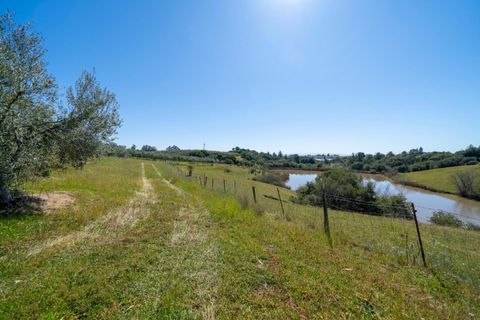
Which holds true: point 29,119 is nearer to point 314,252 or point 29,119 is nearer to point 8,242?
point 8,242

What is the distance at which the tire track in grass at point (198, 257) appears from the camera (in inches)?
157

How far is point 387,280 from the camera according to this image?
5.04m

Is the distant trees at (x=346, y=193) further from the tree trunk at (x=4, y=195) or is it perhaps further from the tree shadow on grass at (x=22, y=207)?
the tree trunk at (x=4, y=195)

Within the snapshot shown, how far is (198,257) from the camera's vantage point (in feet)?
18.4

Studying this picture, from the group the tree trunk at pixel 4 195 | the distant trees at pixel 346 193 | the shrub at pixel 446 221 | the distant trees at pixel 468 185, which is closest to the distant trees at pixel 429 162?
the distant trees at pixel 468 185

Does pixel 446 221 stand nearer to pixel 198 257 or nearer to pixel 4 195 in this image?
pixel 198 257

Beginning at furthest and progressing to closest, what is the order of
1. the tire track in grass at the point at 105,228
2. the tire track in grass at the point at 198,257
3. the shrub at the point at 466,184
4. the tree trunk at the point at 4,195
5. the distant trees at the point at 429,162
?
1. the distant trees at the point at 429,162
2. the shrub at the point at 466,184
3. the tree trunk at the point at 4,195
4. the tire track in grass at the point at 105,228
5. the tire track in grass at the point at 198,257

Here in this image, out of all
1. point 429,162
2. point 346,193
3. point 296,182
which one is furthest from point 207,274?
point 429,162

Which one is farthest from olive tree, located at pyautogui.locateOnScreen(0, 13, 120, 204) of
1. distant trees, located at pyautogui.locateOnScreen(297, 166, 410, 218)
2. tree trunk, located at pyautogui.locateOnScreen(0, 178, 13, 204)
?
distant trees, located at pyautogui.locateOnScreen(297, 166, 410, 218)

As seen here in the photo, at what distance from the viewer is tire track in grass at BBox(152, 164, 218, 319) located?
13.1ft

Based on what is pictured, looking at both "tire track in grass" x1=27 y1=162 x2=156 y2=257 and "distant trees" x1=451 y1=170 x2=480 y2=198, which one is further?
"distant trees" x1=451 y1=170 x2=480 y2=198

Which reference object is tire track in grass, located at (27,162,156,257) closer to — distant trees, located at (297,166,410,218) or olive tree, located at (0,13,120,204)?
olive tree, located at (0,13,120,204)

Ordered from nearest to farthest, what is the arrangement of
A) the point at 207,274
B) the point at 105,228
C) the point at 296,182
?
the point at 207,274
the point at 105,228
the point at 296,182

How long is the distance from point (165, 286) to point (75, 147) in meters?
10.1
